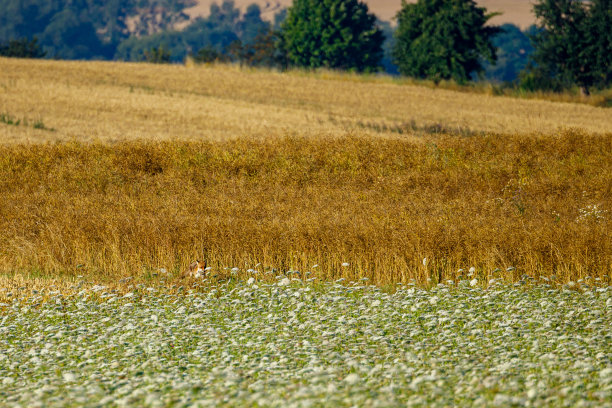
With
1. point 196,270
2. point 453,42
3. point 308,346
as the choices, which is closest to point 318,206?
point 196,270

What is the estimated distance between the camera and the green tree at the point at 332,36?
74312 mm

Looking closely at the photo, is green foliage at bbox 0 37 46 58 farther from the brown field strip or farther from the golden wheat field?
the golden wheat field

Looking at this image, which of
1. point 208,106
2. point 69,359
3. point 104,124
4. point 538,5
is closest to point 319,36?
point 538,5

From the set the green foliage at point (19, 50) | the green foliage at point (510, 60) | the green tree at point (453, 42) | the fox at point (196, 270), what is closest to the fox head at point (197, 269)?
the fox at point (196, 270)

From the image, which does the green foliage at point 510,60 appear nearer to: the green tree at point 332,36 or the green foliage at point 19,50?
the green tree at point 332,36

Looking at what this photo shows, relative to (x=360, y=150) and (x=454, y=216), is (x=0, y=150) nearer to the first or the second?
(x=360, y=150)

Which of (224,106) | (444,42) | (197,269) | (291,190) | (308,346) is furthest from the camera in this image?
(444,42)

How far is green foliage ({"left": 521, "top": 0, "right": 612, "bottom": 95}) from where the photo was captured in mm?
51906

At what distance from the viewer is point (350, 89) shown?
4078 centimetres

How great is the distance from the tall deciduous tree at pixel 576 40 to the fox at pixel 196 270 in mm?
48345

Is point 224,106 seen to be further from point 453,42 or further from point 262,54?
point 262,54

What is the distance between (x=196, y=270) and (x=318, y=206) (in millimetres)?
3856

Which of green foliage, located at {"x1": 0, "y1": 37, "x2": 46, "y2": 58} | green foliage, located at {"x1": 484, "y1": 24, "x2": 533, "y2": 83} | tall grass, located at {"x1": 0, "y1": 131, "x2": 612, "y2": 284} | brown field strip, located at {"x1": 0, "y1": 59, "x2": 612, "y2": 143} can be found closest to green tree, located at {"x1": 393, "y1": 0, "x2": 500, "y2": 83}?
brown field strip, located at {"x1": 0, "y1": 59, "x2": 612, "y2": 143}

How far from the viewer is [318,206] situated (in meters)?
13.7
